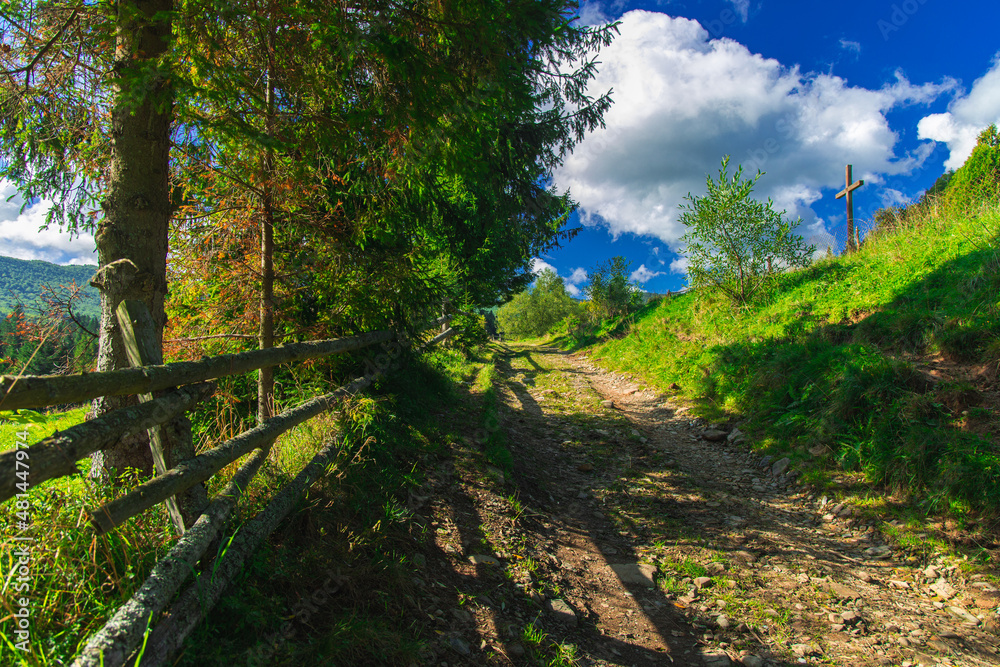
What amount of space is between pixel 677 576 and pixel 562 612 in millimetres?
1261

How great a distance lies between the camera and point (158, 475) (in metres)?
2.55

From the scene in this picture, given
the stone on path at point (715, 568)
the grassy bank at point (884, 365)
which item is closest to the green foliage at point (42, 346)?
the stone on path at point (715, 568)

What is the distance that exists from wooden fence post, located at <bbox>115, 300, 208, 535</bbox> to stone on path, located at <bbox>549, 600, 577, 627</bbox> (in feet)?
8.53

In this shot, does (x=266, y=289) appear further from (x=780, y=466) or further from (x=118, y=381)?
(x=780, y=466)

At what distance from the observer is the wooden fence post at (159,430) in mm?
2648

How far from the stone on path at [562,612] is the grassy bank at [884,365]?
152 inches

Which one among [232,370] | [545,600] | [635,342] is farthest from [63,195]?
[635,342]

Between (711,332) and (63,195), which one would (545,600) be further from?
(711,332)

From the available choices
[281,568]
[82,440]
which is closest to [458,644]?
[281,568]

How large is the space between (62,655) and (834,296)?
37.8ft

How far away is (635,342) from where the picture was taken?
15789mm

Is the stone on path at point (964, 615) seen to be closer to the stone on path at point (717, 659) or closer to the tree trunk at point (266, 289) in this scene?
the stone on path at point (717, 659)

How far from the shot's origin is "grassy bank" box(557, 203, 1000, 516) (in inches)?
181

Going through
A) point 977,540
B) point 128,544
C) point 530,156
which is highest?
point 530,156
